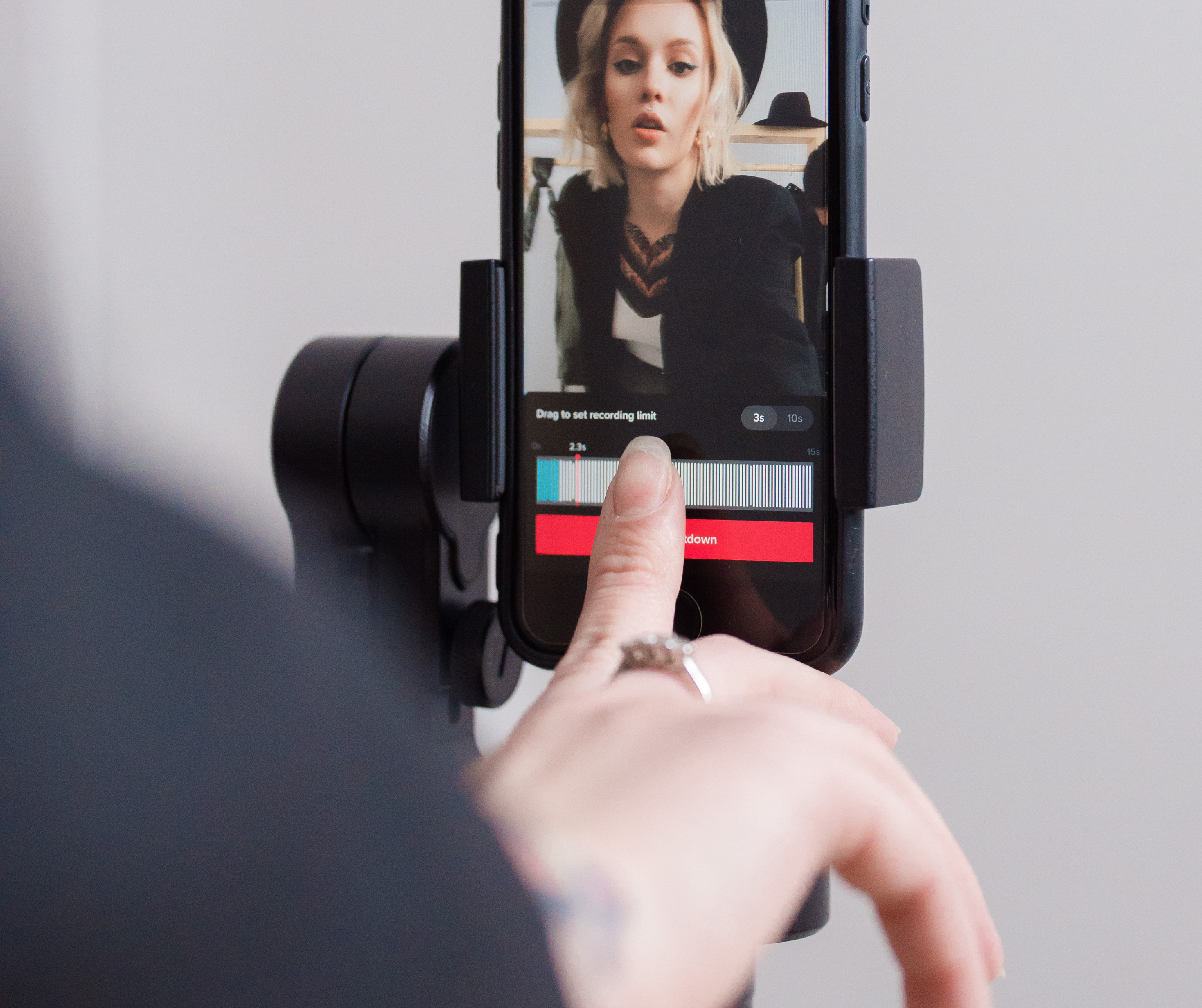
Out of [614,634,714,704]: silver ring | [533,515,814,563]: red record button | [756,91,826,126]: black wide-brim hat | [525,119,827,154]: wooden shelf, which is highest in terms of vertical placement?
[756,91,826,126]: black wide-brim hat

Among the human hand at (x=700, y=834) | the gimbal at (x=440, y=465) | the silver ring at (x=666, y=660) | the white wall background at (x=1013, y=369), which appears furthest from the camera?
the white wall background at (x=1013, y=369)

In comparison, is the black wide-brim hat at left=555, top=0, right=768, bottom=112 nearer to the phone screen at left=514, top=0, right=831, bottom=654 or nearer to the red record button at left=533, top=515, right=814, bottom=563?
the phone screen at left=514, top=0, right=831, bottom=654

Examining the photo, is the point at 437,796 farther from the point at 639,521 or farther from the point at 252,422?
the point at 252,422

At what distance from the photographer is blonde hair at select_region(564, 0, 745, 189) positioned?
1.35ft

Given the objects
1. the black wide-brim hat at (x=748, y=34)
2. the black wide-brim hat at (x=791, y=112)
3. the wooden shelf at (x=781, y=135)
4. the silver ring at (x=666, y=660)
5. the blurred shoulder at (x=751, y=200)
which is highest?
the black wide-brim hat at (x=748, y=34)

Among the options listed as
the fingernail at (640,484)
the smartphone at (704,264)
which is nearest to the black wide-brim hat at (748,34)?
the smartphone at (704,264)

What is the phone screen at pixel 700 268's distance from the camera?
412 millimetres

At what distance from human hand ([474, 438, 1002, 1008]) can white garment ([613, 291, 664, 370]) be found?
0.52ft

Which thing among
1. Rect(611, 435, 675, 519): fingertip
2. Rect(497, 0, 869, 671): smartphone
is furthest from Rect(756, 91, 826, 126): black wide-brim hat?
Rect(611, 435, 675, 519): fingertip

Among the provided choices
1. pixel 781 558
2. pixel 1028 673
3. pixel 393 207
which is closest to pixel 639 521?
pixel 781 558

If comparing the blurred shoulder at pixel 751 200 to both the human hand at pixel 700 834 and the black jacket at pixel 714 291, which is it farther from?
the human hand at pixel 700 834

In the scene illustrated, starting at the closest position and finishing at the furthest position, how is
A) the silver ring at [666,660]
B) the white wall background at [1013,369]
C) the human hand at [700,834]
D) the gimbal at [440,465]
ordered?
1. the human hand at [700,834]
2. the silver ring at [666,660]
3. the gimbal at [440,465]
4. the white wall background at [1013,369]

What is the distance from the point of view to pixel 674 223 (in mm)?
422

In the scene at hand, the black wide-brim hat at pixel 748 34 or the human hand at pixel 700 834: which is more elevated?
the black wide-brim hat at pixel 748 34
